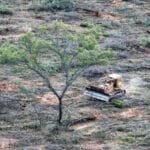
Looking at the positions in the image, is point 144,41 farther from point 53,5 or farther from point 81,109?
point 81,109

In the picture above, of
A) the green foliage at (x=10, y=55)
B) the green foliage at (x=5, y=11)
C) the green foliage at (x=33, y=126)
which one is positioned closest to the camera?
the green foliage at (x=10, y=55)

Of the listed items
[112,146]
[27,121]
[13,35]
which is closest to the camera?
[112,146]

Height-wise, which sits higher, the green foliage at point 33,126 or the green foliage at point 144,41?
the green foliage at point 144,41

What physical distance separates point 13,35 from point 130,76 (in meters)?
5.30

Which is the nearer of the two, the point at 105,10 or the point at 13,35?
the point at 13,35

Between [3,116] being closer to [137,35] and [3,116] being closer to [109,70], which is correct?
[109,70]

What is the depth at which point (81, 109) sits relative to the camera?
48.0ft

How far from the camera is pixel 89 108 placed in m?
14.7

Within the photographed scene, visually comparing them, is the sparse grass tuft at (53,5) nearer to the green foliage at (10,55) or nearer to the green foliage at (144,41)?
the green foliage at (144,41)

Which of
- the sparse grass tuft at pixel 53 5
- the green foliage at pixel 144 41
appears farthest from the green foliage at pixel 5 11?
the green foliage at pixel 144 41

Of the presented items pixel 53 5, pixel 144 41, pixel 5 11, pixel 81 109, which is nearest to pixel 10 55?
pixel 81 109

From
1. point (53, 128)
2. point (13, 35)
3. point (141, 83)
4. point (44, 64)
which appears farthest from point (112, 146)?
point (13, 35)

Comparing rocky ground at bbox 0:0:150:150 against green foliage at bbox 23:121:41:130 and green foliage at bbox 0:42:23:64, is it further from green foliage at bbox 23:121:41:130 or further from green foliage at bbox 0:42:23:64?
green foliage at bbox 0:42:23:64

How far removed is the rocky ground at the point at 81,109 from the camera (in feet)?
41.8
